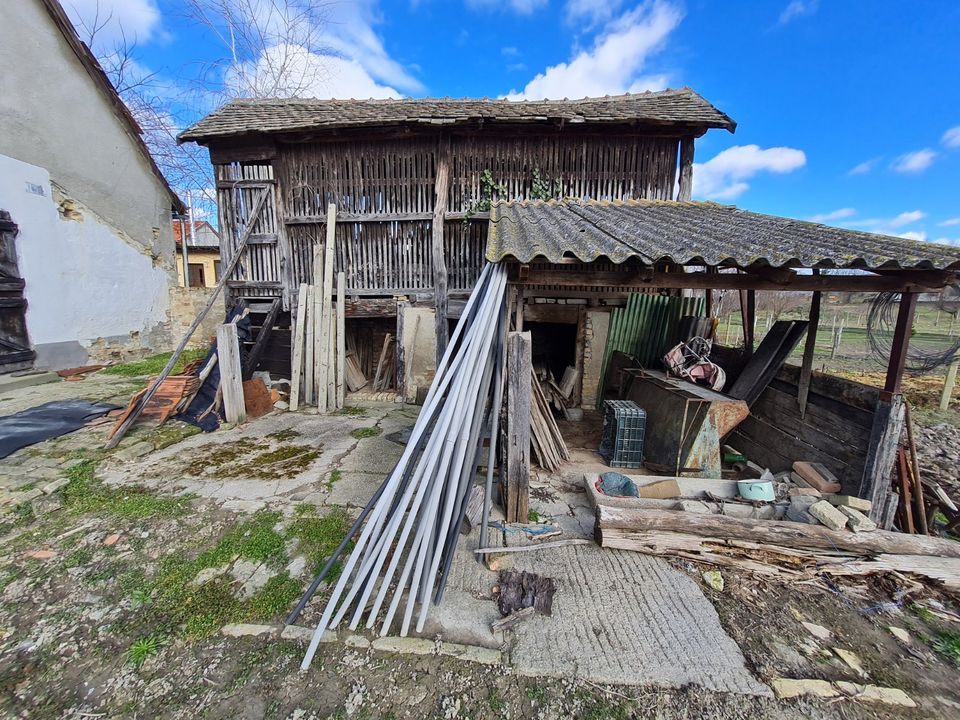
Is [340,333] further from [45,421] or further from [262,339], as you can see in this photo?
[45,421]

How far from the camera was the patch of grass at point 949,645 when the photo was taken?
236 centimetres

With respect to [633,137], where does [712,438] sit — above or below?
below

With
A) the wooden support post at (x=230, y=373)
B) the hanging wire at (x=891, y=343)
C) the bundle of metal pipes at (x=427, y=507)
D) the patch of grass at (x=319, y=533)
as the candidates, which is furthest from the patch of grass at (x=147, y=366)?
the hanging wire at (x=891, y=343)

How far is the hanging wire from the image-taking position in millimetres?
8508

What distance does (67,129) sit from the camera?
7945 millimetres

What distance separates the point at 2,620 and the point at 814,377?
295 inches

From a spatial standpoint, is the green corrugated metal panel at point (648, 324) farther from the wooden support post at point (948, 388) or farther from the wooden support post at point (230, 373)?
the wooden support post at point (230, 373)

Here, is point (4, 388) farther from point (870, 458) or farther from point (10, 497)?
point (870, 458)

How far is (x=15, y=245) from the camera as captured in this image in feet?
23.4

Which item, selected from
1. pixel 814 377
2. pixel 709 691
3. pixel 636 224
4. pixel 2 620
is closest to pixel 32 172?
pixel 2 620

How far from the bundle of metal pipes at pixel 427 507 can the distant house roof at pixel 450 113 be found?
14.8 feet

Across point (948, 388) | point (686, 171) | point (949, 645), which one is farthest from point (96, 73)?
point (948, 388)

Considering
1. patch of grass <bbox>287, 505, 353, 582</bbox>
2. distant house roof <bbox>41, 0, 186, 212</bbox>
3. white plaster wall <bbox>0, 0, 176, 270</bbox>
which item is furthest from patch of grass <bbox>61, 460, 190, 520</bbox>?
distant house roof <bbox>41, 0, 186, 212</bbox>

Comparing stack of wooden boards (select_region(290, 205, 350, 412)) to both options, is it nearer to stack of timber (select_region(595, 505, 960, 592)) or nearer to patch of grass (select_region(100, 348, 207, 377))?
patch of grass (select_region(100, 348, 207, 377))
